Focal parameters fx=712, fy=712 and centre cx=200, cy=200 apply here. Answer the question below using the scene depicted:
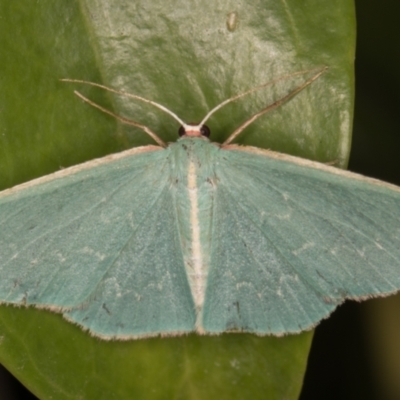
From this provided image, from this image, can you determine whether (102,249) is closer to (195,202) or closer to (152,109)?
(195,202)

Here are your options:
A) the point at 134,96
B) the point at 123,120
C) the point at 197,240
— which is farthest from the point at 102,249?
the point at 134,96

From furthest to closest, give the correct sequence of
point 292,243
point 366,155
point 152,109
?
1. point 366,155
2. point 152,109
3. point 292,243

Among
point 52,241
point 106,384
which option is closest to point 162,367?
point 106,384

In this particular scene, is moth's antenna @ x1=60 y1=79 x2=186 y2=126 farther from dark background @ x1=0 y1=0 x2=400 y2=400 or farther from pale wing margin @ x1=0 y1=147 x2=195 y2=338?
dark background @ x1=0 y1=0 x2=400 y2=400

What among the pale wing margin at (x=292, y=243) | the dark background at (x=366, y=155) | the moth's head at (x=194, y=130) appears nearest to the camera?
the pale wing margin at (x=292, y=243)

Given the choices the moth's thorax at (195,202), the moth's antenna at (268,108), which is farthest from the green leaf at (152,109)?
the moth's thorax at (195,202)

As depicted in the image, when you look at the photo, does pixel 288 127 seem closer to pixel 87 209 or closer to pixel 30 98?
pixel 87 209

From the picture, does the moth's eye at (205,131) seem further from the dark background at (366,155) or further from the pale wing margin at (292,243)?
the dark background at (366,155)
